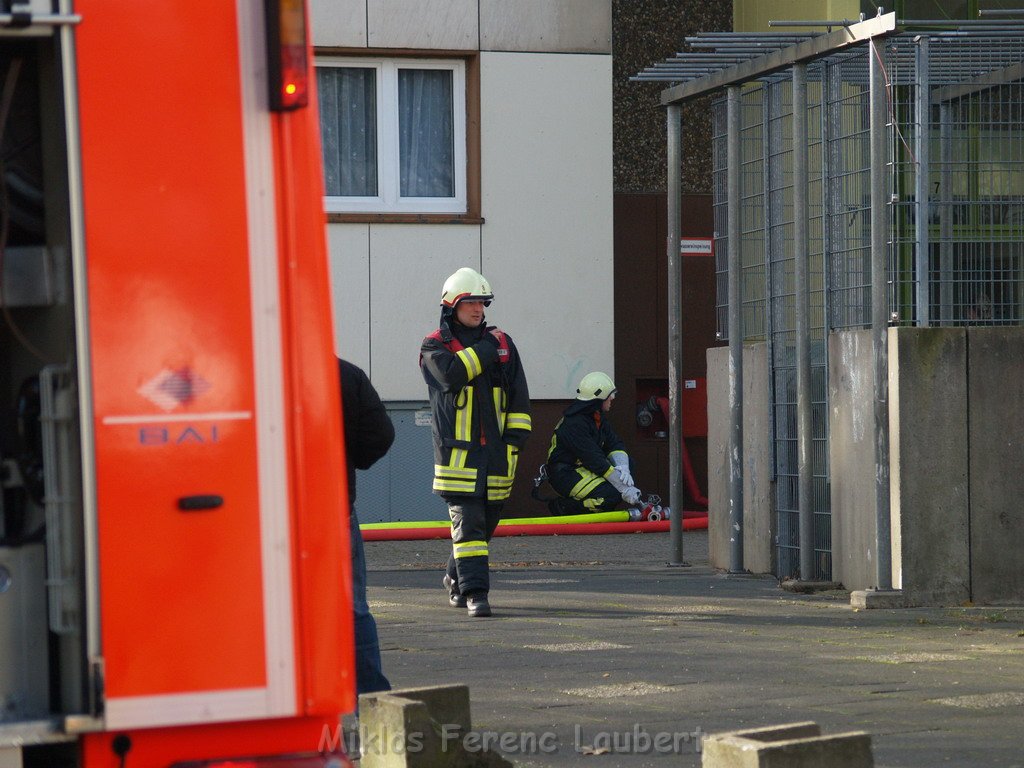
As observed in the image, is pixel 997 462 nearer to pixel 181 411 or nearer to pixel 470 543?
pixel 470 543

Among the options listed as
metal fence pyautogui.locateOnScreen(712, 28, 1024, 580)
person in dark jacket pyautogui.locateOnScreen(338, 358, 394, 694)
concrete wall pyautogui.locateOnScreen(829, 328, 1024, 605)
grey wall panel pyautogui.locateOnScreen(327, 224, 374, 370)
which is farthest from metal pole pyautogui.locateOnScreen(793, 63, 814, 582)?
grey wall panel pyautogui.locateOnScreen(327, 224, 374, 370)

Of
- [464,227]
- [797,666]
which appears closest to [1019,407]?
[797,666]

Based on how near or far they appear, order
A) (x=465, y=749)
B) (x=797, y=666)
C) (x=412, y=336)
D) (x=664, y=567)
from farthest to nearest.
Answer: (x=412, y=336) → (x=664, y=567) → (x=797, y=666) → (x=465, y=749)

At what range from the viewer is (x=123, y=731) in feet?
10.3

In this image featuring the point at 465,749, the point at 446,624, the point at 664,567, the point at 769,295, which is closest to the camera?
the point at 465,749

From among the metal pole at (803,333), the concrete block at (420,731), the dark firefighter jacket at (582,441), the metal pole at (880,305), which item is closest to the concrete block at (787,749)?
the concrete block at (420,731)

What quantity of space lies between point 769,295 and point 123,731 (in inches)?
335

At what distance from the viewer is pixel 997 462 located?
9.73 meters

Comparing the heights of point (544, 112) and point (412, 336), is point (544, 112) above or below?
above

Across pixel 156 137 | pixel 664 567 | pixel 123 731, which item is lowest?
pixel 664 567

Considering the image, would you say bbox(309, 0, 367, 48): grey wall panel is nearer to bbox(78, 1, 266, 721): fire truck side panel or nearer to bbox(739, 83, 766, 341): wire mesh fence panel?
bbox(739, 83, 766, 341): wire mesh fence panel

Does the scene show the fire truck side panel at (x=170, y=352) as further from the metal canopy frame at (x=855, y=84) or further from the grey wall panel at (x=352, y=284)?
the grey wall panel at (x=352, y=284)

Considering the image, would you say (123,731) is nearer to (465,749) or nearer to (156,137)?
Result: (156,137)

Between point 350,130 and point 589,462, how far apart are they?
3952 mm
